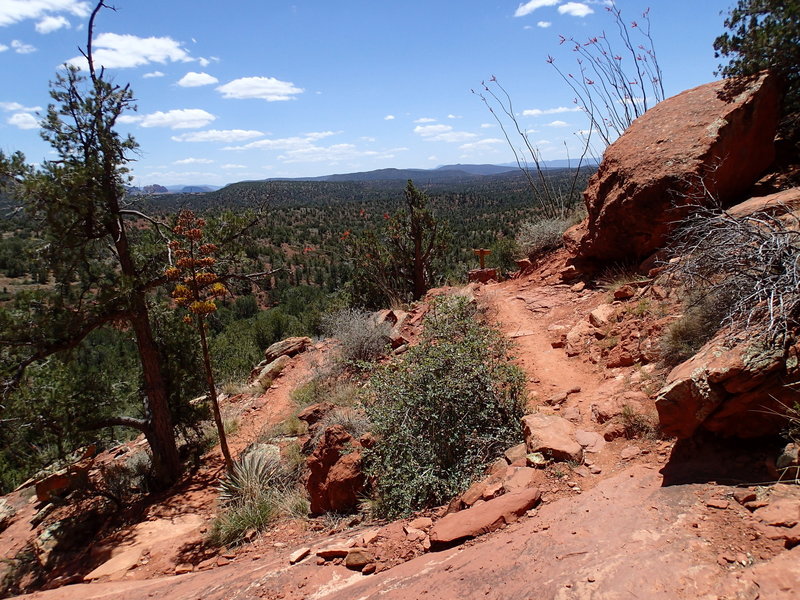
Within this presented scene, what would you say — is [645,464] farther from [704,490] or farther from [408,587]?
[408,587]

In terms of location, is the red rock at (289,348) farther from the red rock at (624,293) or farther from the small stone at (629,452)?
the small stone at (629,452)

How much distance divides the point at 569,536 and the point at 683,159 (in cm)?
596

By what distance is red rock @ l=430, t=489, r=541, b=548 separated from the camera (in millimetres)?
3291

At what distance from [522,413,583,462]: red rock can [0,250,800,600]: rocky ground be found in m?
0.05

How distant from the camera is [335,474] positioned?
4883mm

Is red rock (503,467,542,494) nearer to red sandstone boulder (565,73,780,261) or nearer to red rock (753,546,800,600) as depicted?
red rock (753,546,800,600)

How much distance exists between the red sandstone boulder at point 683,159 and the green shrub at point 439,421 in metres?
3.55

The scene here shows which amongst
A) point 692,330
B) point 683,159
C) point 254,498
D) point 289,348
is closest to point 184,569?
point 254,498

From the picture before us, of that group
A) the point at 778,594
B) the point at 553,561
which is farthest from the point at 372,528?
the point at 778,594

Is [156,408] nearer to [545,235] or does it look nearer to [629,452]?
[629,452]

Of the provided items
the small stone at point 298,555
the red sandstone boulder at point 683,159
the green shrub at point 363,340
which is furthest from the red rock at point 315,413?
the red sandstone boulder at point 683,159

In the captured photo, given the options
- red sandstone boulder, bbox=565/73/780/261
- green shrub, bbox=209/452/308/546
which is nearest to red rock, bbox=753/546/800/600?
green shrub, bbox=209/452/308/546

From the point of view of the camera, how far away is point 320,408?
23.8ft

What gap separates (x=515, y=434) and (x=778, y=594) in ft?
8.65
